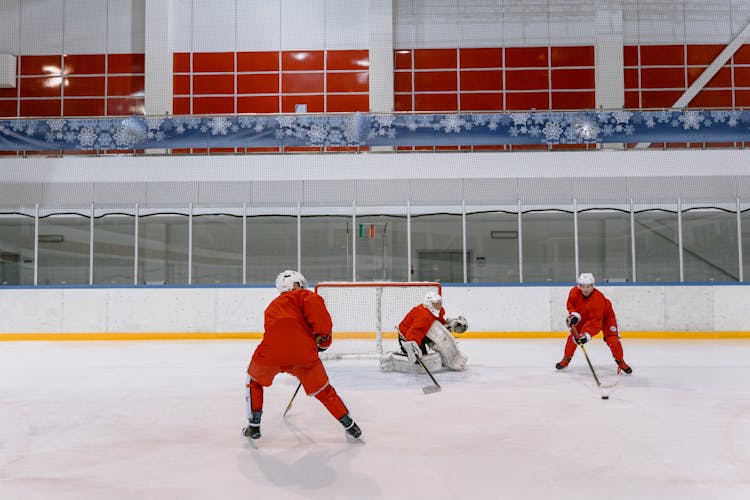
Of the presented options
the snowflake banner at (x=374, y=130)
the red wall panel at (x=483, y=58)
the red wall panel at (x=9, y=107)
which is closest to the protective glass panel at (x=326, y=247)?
the snowflake banner at (x=374, y=130)

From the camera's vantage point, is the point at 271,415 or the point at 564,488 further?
the point at 271,415

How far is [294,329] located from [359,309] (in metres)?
5.54

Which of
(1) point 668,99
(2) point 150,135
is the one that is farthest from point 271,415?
(1) point 668,99

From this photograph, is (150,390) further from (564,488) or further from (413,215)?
(413,215)

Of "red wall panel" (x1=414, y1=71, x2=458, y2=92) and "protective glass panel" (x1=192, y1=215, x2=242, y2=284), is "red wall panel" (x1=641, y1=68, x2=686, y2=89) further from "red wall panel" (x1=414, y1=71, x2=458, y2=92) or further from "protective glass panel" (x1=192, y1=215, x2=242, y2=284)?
"protective glass panel" (x1=192, y1=215, x2=242, y2=284)

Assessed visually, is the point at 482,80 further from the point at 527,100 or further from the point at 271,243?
the point at 271,243

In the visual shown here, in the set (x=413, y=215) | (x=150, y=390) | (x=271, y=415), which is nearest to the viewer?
(x=271, y=415)

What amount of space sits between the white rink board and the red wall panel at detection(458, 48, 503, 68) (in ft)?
19.7

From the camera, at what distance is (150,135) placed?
11.7 m

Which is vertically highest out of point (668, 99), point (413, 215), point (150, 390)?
point (668, 99)

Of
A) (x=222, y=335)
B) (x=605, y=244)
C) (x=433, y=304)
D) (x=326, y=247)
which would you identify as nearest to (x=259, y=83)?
(x=326, y=247)

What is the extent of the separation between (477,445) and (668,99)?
1286cm

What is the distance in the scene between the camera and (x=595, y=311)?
5.99 metres

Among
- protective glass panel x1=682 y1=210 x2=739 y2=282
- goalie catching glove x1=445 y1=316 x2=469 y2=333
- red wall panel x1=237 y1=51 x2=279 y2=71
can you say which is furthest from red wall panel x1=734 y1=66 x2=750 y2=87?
goalie catching glove x1=445 y1=316 x2=469 y2=333
